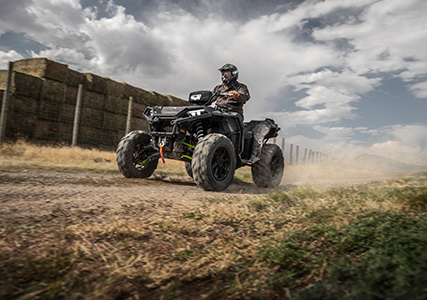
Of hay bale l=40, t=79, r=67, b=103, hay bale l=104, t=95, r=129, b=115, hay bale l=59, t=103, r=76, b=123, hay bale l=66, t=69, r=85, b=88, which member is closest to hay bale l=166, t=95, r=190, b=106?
hay bale l=104, t=95, r=129, b=115

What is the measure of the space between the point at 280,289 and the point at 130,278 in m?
0.66

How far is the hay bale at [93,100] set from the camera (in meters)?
12.8

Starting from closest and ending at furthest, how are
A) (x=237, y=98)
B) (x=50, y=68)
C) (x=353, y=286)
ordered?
(x=353, y=286) < (x=237, y=98) < (x=50, y=68)

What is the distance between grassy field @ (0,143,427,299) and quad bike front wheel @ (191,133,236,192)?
6.17ft

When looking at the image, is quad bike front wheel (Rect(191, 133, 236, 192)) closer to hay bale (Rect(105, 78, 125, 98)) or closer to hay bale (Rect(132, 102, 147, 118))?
hay bale (Rect(105, 78, 125, 98))

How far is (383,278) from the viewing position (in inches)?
45.6

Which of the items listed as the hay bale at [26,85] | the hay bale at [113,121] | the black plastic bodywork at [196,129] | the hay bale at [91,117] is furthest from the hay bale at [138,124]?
the black plastic bodywork at [196,129]

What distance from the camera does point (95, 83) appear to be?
12984mm

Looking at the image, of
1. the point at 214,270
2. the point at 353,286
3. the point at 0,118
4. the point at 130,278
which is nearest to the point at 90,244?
the point at 130,278

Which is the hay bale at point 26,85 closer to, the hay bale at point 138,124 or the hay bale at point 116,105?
the hay bale at point 116,105

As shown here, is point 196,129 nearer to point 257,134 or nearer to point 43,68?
point 257,134

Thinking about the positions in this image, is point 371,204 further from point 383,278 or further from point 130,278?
point 130,278

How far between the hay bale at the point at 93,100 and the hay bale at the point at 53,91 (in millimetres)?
1102

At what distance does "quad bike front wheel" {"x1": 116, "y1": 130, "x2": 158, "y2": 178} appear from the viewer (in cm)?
515
